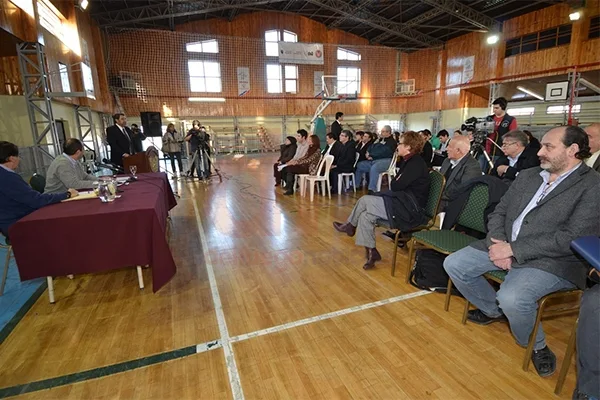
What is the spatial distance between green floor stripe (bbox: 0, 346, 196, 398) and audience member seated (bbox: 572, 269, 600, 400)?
6.23 feet

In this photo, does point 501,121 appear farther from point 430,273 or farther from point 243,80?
point 243,80

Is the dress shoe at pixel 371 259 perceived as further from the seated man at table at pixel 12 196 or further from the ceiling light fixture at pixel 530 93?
the ceiling light fixture at pixel 530 93

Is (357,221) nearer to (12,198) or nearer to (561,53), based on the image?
(12,198)

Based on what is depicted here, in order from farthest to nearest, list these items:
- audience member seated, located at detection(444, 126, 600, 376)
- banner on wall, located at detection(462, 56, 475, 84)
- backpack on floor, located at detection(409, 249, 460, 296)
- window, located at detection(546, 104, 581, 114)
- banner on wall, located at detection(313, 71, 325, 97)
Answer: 1. banner on wall, located at detection(313, 71, 325, 97)
2. banner on wall, located at detection(462, 56, 475, 84)
3. window, located at detection(546, 104, 581, 114)
4. backpack on floor, located at detection(409, 249, 460, 296)
5. audience member seated, located at detection(444, 126, 600, 376)

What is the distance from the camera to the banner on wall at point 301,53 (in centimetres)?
1489

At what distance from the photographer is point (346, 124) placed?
58.1 feet

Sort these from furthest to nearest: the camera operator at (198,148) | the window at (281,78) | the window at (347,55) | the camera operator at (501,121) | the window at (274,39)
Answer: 1. the window at (347,55)
2. the window at (281,78)
3. the window at (274,39)
4. the camera operator at (198,148)
5. the camera operator at (501,121)

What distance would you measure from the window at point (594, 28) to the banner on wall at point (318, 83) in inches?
412

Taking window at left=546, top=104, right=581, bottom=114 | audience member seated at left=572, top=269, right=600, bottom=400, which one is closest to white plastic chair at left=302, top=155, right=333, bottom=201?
audience member seated at left=572, top=269, right=600, bottom=400

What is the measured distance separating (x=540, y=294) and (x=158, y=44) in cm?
1623

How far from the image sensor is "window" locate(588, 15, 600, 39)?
33.2 feet

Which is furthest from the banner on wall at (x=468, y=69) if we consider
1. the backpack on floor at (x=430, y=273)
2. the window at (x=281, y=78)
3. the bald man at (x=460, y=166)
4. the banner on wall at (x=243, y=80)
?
the backpack on floor at (x=430, y=273)

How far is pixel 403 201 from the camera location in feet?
8.62

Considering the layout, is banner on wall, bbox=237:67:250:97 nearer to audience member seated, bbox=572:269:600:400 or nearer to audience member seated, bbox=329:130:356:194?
audience member seated, bbox=329:130:356:194
